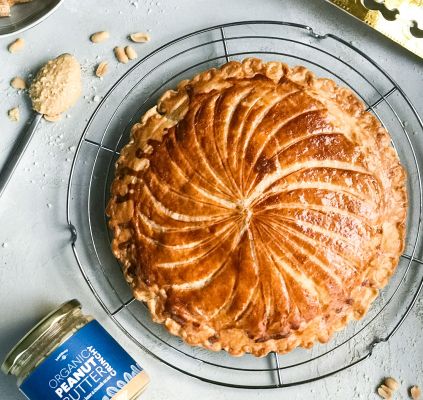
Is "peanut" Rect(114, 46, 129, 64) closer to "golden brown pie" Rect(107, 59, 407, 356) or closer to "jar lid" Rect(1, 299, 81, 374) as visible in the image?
"golden brown pie" Rect(107, 59, 407, 356)

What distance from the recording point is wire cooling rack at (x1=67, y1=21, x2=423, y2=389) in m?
3.09

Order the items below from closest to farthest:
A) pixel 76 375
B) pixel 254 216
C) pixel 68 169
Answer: pixel 76 375
pixel 254 216
pixel 68 169

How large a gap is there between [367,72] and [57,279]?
192cm

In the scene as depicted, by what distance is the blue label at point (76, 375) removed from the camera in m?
2.61

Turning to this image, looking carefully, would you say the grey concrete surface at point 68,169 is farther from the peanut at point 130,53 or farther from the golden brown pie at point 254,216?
the golden brown pie at point 254,216

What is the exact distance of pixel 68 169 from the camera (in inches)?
124

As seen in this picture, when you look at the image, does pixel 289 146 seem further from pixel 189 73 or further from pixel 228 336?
pixel 228 336

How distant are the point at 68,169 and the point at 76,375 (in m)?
1.07

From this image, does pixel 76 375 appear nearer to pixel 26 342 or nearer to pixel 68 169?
pixel 26 342

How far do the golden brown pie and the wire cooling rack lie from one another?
0.20 metres

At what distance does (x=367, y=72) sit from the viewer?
125 inches

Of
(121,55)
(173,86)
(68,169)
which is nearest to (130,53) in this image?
(121,55)

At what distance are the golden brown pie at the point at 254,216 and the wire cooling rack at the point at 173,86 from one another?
0.20 metres

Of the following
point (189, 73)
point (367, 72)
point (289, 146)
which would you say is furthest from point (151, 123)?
point (367, 72)
